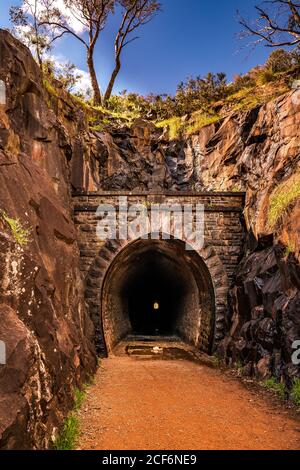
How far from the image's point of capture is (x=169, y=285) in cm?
1878

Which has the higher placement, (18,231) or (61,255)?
(18,231)

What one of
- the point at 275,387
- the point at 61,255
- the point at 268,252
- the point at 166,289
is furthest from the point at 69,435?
the point at 166,289

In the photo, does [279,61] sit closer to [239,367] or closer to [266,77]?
[266,77]

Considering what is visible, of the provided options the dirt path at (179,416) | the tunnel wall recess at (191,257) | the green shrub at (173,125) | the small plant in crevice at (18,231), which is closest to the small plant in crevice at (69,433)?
the dirt path at (179,416)

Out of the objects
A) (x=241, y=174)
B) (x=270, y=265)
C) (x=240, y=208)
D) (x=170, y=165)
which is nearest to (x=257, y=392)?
(x=270, y=265)

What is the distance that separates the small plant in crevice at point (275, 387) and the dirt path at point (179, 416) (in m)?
0.37

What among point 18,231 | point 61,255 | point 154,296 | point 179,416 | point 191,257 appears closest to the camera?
point 18,231

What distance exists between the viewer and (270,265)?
26.3 feet

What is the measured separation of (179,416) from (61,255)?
4.25 metres

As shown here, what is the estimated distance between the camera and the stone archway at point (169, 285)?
10.4 meters

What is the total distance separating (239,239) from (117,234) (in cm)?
431

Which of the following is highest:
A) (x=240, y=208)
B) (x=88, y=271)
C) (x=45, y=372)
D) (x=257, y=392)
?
(x=240, y=208)

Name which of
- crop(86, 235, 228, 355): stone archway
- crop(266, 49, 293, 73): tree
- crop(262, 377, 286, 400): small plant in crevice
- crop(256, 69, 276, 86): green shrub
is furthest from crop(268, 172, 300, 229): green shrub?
crop(266, 49, 293, 73): tree
